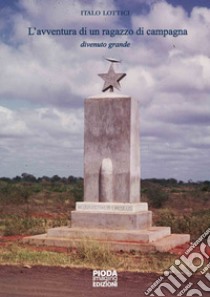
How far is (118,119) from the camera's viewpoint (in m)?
15.1

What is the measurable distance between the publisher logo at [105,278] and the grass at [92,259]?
546mm

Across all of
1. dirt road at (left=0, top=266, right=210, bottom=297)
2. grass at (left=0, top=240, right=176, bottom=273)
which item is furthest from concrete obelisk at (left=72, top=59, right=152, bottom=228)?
dirt road at (left=0, top=266, right=210, bottom=297)

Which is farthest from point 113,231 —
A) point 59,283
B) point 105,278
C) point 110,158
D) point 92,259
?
point 59,283

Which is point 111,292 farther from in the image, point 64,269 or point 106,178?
point 106,178

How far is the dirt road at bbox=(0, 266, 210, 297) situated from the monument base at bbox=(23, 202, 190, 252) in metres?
3.00

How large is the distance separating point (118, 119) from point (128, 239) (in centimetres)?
331

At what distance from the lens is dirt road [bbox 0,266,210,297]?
8.41 metres

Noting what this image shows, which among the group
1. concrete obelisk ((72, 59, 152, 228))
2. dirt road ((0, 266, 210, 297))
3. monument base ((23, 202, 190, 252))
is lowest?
dirt road ((0, 266, 210, 297))

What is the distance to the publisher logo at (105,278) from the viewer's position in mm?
9172

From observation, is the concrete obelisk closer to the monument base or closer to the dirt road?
the monument base

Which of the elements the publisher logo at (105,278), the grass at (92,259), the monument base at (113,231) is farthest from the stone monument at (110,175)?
the publisher logo at (105,278)

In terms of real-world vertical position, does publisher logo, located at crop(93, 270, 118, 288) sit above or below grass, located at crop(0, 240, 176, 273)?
below

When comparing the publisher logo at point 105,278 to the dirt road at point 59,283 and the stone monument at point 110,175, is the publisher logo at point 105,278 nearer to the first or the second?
the dirt road at point 59,283

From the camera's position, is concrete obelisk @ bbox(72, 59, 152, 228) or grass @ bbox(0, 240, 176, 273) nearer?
grass @ bbox(0, 240, 176, 273)
